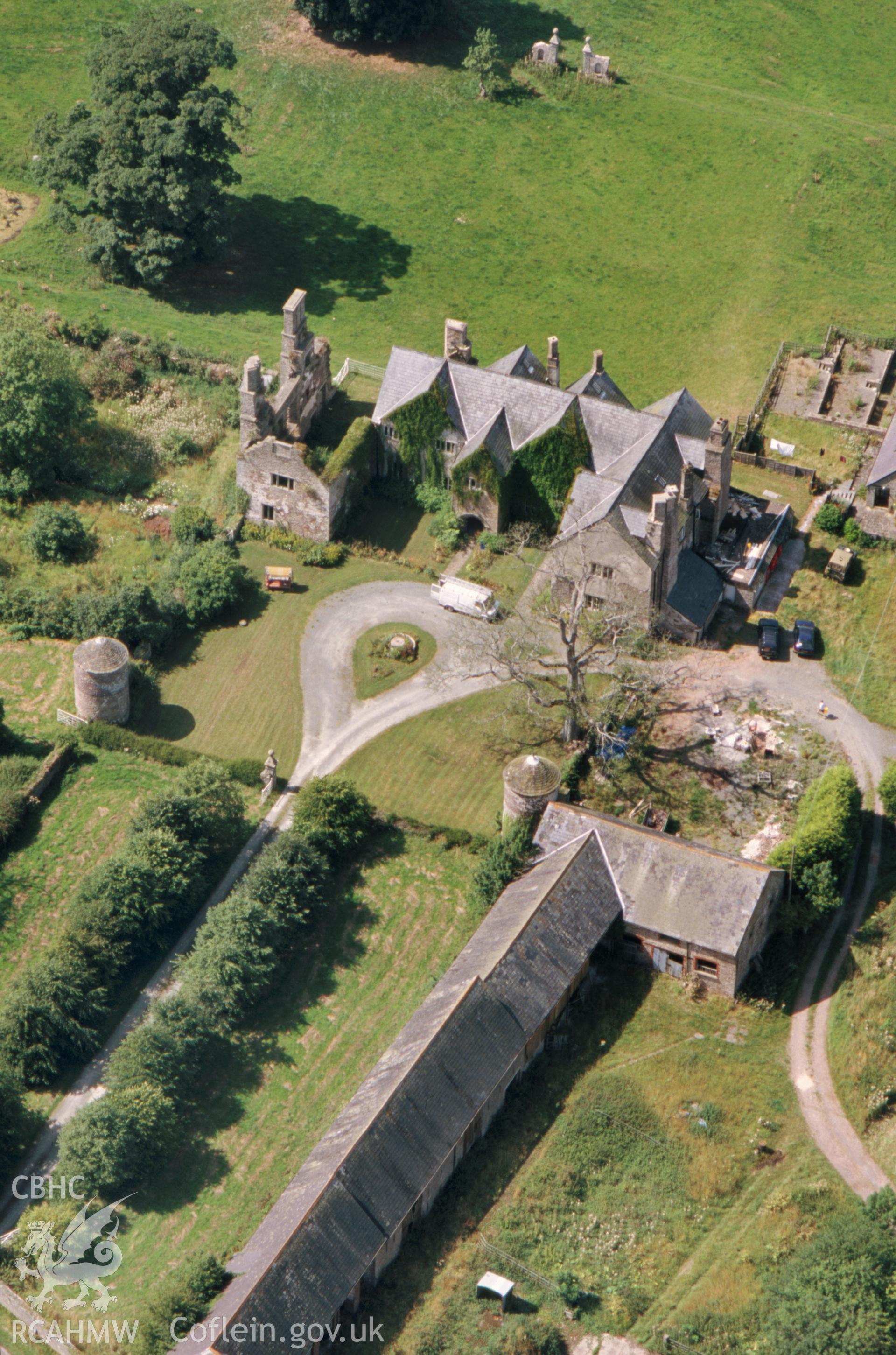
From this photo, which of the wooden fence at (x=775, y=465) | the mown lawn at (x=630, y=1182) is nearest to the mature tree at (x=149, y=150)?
the wooden fence at (x=775, y=465)

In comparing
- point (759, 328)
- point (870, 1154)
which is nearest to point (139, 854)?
point (870, 1154)

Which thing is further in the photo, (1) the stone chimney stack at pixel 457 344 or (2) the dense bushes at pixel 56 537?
(1) the stone chimney stack at pixel 457 344

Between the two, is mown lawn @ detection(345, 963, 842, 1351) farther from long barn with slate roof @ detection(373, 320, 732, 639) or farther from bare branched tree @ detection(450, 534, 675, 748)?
long barn with slate roof @ detection(373, 320, 732, 639)

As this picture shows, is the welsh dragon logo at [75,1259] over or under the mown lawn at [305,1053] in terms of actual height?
under

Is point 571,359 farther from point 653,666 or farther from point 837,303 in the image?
point 653,666

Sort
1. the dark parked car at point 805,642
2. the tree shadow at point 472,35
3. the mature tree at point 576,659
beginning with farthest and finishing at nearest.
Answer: the tree shadow at point 472,35
the dark parked car at point 805,642
the mature tree at point 576,659

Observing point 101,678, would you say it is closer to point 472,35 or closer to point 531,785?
point 531,785

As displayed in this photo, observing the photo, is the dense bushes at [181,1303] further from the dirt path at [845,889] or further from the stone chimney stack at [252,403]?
the stone chimney stack at [252,403]

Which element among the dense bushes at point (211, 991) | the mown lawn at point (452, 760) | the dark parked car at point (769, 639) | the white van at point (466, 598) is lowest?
the dense bushes at point (211, 991)
